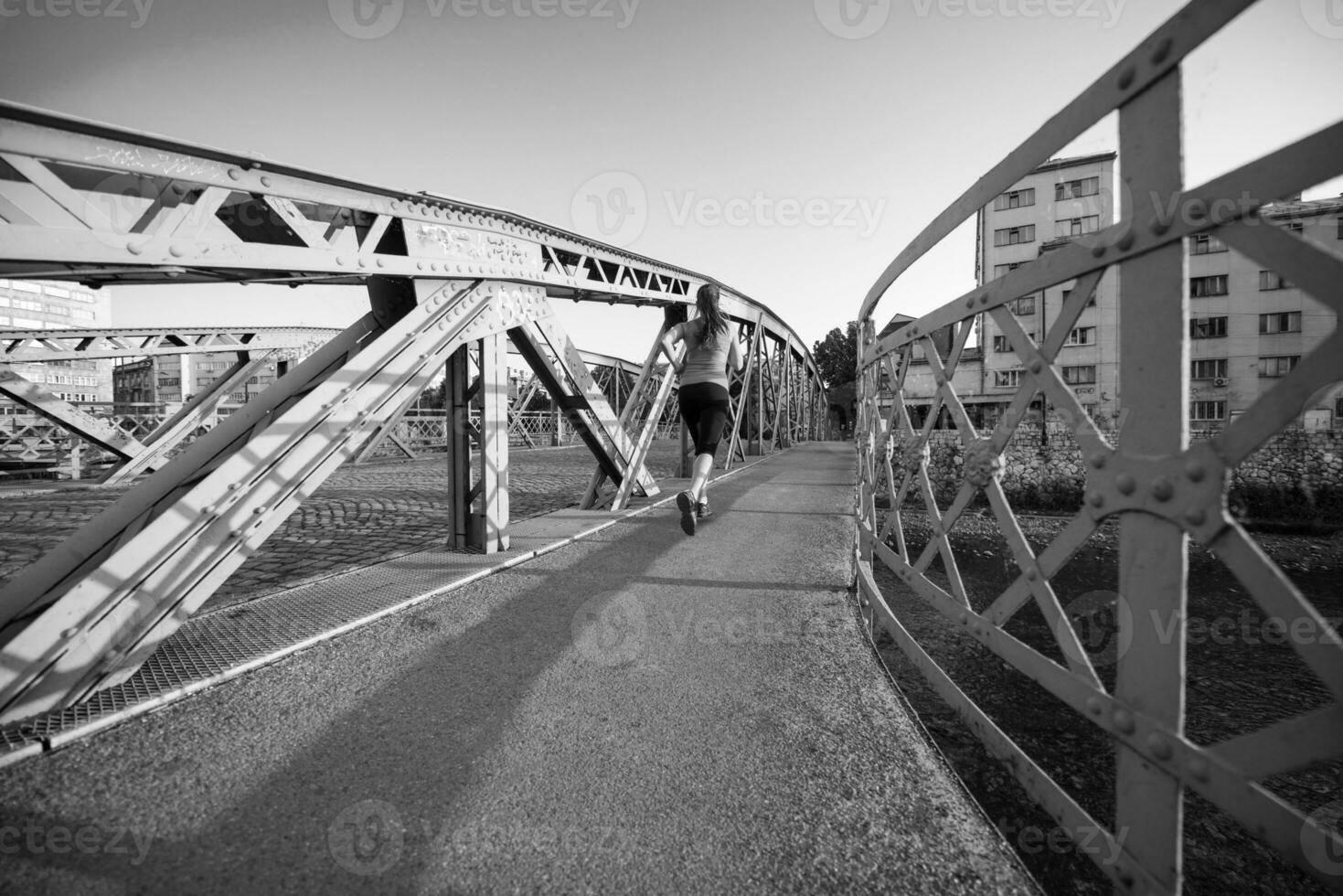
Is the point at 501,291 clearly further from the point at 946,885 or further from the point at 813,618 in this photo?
the point at 946,885

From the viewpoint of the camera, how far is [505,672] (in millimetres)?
2262

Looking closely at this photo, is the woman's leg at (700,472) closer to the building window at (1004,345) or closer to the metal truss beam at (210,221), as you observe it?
the metal truss beam at (210,221)

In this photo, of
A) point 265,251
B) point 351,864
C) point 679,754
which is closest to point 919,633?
point 679,754

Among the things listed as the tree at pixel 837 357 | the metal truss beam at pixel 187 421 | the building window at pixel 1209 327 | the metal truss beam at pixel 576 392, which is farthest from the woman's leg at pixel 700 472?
the tree at pixel 837 357

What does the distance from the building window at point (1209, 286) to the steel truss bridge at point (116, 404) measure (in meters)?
7.09

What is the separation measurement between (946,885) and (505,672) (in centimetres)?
169

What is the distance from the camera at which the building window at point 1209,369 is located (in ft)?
3.92

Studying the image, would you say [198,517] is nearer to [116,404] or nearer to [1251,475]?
[1251,475]
